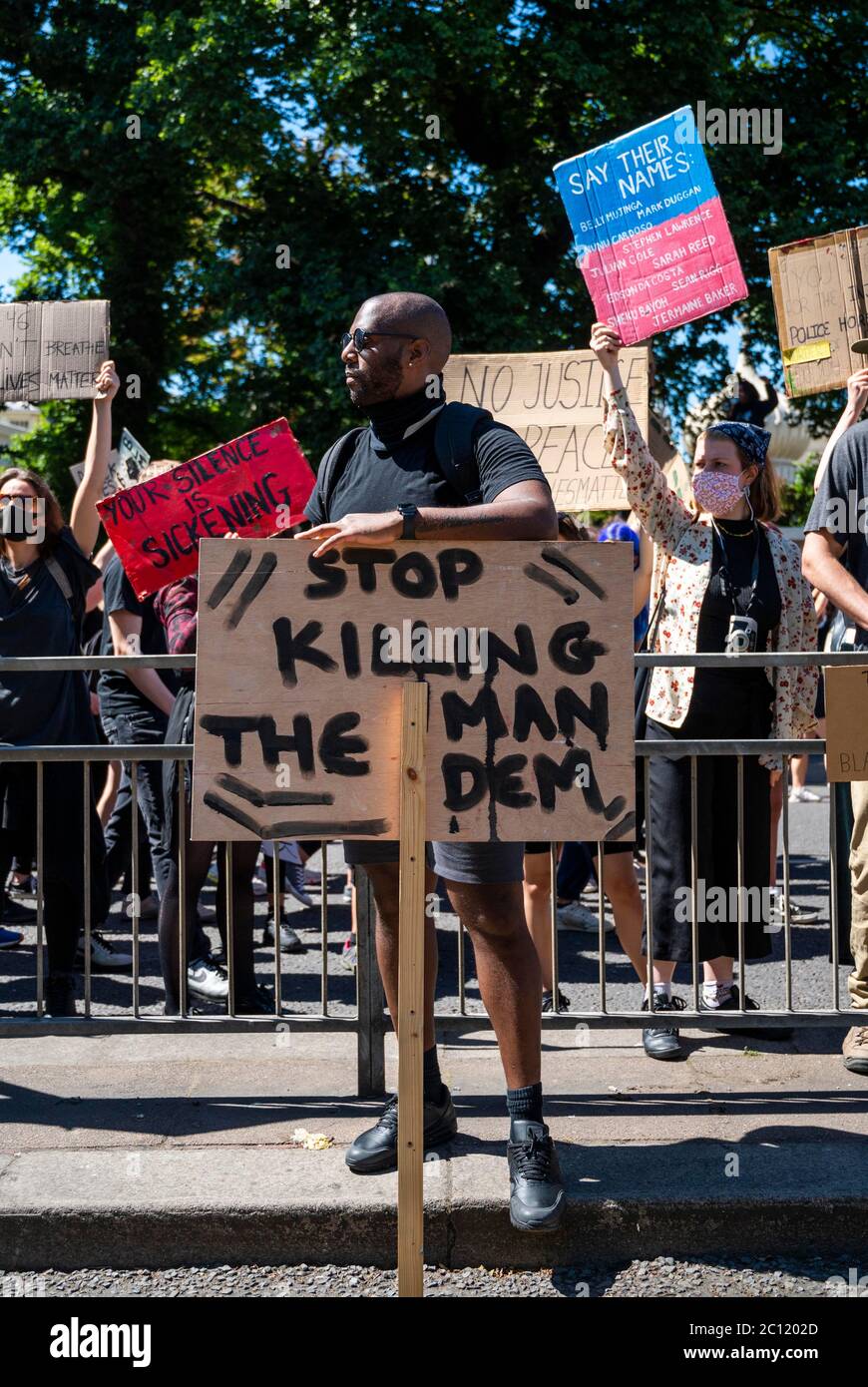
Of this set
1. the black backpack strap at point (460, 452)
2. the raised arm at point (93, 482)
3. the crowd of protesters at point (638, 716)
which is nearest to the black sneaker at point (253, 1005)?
the crowd of protesters at point (638, 716)

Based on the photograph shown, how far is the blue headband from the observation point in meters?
4.75

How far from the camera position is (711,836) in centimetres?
465

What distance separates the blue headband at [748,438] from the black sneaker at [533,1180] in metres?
2.42

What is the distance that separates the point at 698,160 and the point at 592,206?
438 mm

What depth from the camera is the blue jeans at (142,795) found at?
5320 mm

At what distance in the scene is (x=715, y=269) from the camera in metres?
5.34

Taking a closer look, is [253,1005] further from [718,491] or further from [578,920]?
[578,920]

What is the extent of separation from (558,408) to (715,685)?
7.57ft

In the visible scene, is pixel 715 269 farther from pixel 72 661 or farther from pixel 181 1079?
pixel 181 1079

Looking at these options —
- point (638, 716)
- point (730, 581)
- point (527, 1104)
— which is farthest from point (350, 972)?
point (527, 1104)

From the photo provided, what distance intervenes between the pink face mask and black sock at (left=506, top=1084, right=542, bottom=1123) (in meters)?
2.13

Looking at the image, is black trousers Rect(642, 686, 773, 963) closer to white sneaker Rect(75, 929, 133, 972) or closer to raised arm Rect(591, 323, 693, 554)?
raised arm Rect(591, 323, 693, 554)

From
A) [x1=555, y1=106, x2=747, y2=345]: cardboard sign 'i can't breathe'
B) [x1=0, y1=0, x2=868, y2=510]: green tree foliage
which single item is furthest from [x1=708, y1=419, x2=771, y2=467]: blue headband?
[x1=0, y1=0, x2=868, y2=510]: green tree foliage
